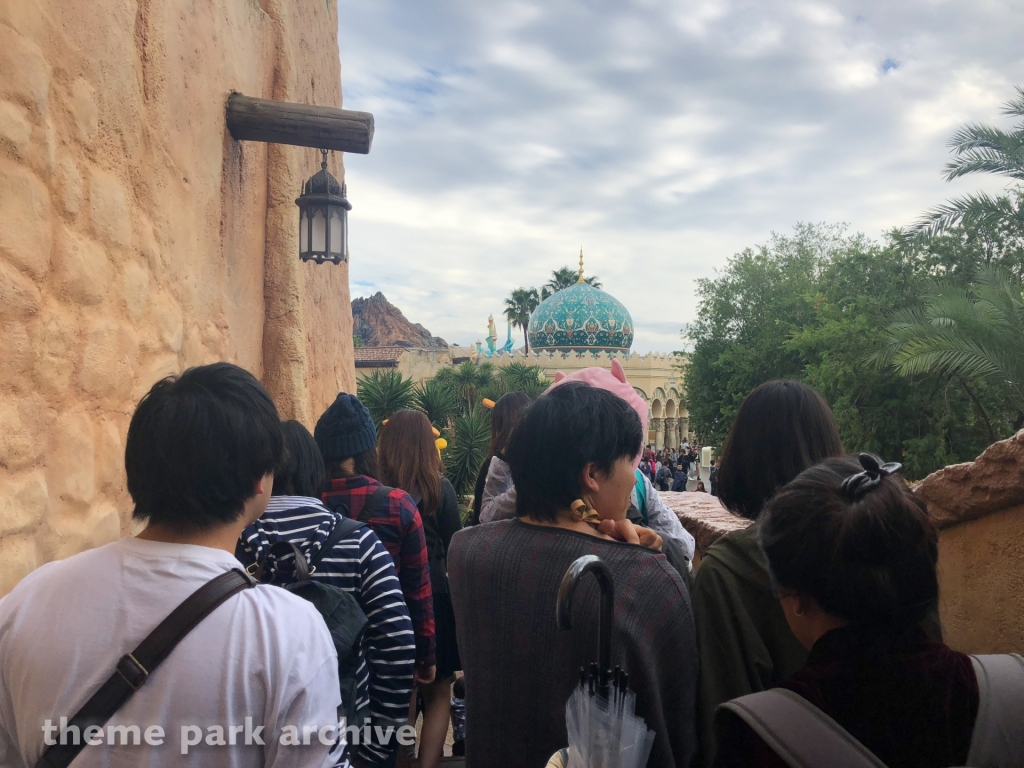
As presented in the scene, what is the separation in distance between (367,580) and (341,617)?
308 mm

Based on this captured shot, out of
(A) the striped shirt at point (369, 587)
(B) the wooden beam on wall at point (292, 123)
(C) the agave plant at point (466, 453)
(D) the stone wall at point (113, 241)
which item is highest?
(B) the wooden beam on wall at point (292, 123)

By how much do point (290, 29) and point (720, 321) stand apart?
21525 millimetres

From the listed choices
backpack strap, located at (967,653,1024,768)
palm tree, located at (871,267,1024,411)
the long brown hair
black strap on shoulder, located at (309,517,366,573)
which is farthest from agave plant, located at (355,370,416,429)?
backpack strap, located at (967,653,1024,768)

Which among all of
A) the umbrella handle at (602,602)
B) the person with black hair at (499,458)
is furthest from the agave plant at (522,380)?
the umbrella handle at (602,602)

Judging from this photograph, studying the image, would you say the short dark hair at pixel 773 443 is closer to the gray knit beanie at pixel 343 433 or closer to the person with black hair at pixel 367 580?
the person with black hair at pixel 367 580

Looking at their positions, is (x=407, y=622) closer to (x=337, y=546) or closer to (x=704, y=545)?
(x=337, y=546)

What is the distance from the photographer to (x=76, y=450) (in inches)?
102

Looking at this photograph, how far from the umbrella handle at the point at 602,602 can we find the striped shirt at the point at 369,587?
82 centimetres

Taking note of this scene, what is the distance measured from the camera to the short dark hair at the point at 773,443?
1741 mm

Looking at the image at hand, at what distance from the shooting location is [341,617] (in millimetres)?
1769

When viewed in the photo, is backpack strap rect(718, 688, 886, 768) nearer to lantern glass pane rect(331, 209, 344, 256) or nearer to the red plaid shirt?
the red plaid shirt

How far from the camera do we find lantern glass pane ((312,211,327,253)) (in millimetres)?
4664

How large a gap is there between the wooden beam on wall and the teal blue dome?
1281 inches

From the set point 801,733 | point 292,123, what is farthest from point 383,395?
point 801,733
